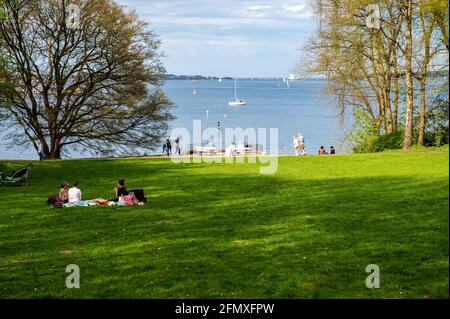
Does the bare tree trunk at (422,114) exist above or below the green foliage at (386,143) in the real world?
above

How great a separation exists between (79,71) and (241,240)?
34739 millimetres

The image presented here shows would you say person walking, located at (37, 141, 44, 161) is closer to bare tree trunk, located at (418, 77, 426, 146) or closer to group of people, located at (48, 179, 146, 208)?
bare tree trunk, located at (418, 77, 426, 146)

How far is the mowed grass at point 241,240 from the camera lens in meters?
9.97

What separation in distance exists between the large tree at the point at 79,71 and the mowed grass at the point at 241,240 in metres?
20.9

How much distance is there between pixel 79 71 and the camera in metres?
45.5

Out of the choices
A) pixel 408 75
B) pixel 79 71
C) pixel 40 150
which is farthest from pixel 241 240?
Answer: pixel 40 150

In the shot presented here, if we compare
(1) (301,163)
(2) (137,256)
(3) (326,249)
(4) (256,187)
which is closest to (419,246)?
(3) (326,249)

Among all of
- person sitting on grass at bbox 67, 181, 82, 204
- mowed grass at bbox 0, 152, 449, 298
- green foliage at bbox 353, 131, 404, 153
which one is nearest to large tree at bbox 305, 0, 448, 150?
green foliage at bbox 353, 131, 404, 153

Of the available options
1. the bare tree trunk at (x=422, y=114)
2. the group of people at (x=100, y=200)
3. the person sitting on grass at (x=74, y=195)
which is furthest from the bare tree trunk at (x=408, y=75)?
the person sitting on grass at (x=74, y=195)

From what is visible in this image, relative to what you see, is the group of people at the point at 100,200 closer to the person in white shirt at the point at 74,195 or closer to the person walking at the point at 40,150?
the person in white shirt at the point at 74,195

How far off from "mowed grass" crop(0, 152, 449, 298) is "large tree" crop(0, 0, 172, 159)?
20922 mm

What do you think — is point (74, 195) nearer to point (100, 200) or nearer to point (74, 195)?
point (74, 195)

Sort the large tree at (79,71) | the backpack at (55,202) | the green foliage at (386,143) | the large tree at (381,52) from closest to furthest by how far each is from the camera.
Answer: the backpack at (55,202)
the large tree at (381,52)
the green foliage at (386,143)
the large tree at (79,71)

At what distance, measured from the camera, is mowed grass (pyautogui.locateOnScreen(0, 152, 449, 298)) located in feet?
32.7
